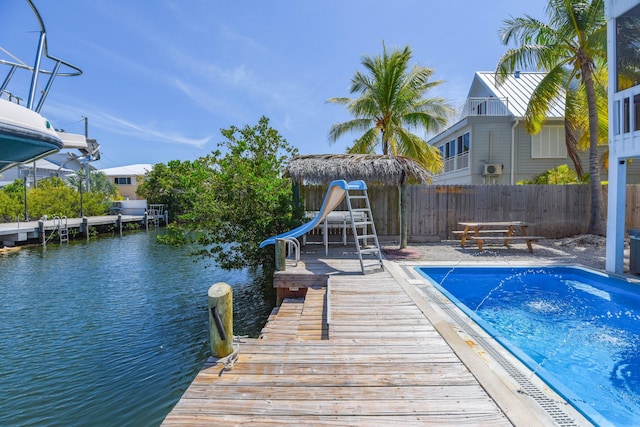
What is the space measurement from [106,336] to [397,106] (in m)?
13.0

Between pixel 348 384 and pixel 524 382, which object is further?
pixel 524 382

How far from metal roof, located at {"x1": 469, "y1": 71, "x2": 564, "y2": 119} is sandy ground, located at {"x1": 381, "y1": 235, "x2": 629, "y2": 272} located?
8112 millimetres

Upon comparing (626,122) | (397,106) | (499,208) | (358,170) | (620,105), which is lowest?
(499,208)

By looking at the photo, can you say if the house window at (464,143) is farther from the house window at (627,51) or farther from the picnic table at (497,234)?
the house window at (627,51)

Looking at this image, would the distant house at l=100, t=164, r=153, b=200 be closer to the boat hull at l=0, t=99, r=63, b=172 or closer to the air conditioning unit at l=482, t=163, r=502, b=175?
the air conditioning unit at l=482, t=163, r=502, b=175

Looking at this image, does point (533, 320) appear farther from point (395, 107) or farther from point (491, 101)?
point (491, 101)

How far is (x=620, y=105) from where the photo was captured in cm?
683

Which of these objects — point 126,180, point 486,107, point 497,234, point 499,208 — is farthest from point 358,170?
point 126,180

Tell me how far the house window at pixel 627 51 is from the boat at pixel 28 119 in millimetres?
10154

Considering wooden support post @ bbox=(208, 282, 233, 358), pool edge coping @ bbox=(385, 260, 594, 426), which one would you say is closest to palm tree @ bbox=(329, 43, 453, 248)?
pool edge coping @ bbox=(385, 260, 594, 426)

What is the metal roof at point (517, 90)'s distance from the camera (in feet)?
54.8

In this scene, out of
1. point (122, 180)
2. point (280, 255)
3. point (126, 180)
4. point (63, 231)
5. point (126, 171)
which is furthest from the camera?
point (126, 171)

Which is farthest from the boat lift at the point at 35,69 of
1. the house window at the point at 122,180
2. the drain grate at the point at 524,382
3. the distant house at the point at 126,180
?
the house window at the point at 122,180

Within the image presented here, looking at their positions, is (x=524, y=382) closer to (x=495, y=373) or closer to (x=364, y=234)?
(x=495, y=373)
